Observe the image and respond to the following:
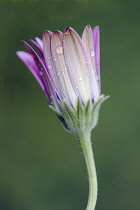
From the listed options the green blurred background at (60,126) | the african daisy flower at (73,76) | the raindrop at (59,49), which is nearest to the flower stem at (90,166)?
the african daisy flower at (73,76)

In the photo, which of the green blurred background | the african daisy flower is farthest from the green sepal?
the green blurred background

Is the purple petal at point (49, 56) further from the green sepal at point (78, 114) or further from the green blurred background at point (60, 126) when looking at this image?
the green blurred background at point (60, 126)

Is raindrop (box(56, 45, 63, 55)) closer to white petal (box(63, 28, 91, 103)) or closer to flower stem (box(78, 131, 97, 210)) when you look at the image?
Result: white petal (box(63, 28, 91, 103))

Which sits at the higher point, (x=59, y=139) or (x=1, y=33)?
(x=1, y=33)


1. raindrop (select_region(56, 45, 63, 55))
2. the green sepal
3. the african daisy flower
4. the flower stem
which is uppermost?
raindrop (select_region(56, 45, 63, 55))

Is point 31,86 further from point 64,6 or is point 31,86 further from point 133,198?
point 133,198

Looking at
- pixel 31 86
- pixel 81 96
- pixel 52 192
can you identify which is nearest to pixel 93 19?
pixel 31 86
